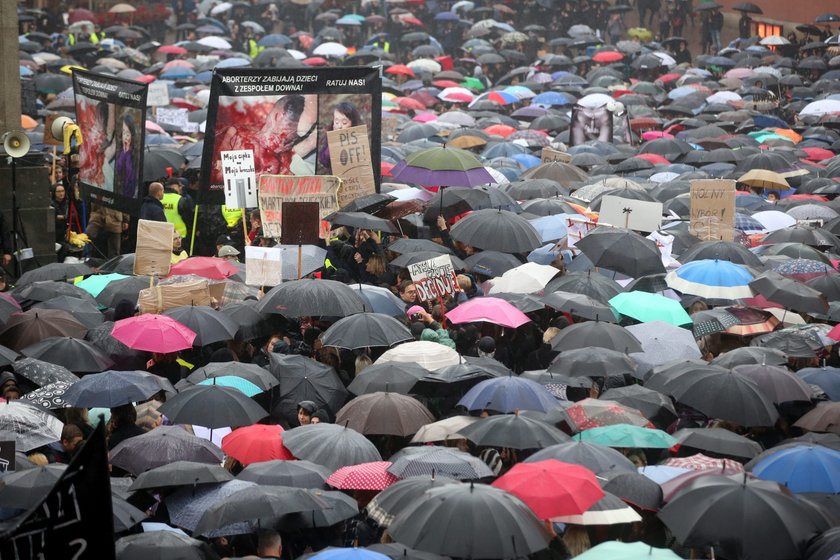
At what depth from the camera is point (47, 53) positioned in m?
35.3

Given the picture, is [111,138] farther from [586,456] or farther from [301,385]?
[586,456]

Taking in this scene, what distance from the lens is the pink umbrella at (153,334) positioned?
1188 centimetres

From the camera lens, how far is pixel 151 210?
664 inches

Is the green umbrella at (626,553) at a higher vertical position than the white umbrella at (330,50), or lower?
lower

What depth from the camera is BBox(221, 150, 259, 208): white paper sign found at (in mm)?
16141

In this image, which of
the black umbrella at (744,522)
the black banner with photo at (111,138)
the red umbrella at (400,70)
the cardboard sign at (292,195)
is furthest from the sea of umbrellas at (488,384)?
the red umbrella at (400,70)

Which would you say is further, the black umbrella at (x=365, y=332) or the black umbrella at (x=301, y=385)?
the black umbrella at (x=365, y=332)

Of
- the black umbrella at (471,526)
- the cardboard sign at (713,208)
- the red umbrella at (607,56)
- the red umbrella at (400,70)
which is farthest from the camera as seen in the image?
the red umbrella at (607,56)

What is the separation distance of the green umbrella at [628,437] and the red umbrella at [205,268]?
599cm

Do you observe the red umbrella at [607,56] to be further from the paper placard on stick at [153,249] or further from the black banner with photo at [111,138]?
the paper placard on stick at [153,249]

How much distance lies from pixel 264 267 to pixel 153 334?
2125mm

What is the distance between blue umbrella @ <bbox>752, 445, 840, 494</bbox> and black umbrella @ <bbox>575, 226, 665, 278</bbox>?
219 inches

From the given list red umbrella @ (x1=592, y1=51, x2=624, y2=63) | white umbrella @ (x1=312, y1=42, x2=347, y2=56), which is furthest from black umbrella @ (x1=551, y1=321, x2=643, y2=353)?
red umbrella @ (x1=592, y1=51, x2=624, y2=63)

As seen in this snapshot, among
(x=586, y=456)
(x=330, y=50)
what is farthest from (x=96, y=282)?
(x=330, y=50)
